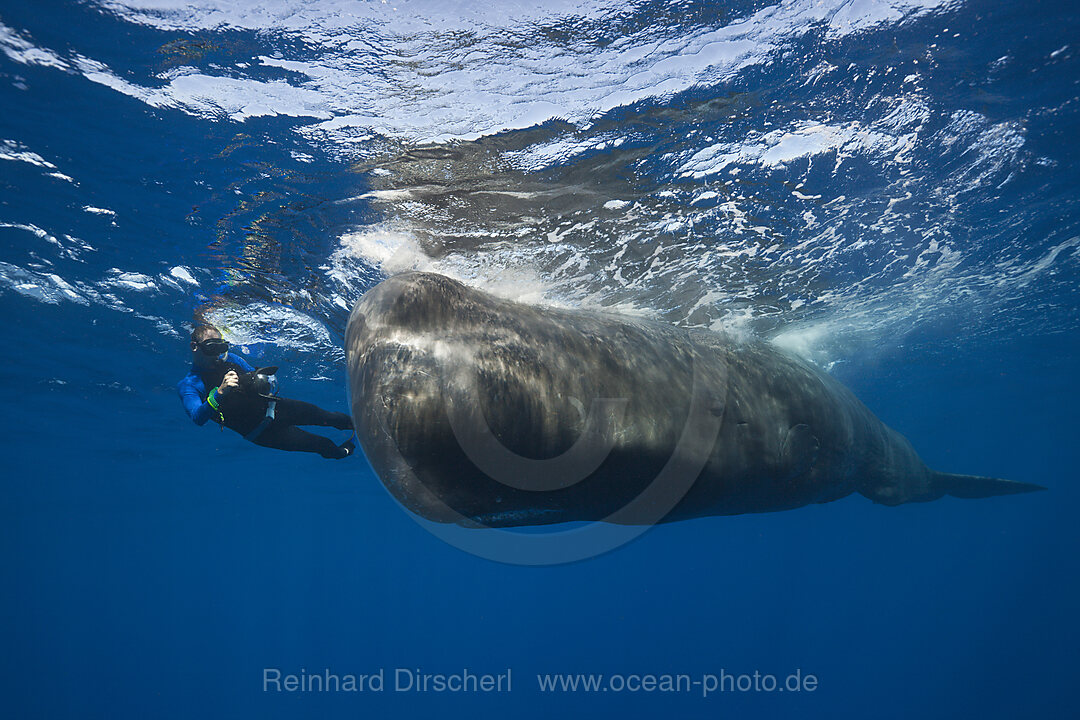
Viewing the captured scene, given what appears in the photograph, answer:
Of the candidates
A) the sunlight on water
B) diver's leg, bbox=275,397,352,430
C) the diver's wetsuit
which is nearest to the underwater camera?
the diver's wetsuit

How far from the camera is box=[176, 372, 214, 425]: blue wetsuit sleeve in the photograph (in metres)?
6.43

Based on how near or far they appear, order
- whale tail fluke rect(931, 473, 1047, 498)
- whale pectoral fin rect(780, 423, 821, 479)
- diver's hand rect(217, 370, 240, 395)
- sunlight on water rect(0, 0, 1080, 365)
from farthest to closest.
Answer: whale tail fluke rect(931, 473, 1047, 498) < diver's hand rect(217, 370, 240, 395) < sunlight on water rect(0, 0, 1080, 365) < whale pectoral fin rect(780, 423, 821, 479)

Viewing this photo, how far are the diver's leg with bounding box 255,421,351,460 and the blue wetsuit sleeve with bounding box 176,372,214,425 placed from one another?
71cm

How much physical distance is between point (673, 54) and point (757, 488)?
4.70 m

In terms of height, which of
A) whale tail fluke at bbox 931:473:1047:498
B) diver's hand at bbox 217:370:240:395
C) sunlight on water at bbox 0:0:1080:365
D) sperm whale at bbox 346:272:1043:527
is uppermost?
sunlight on water at bbox 0:0:1080:365

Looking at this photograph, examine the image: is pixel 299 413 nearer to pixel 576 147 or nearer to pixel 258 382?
pixel 258 382

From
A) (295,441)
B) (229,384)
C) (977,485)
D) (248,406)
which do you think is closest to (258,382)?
(229,384)

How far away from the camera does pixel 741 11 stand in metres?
5.35

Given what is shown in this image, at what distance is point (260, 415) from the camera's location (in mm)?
6602

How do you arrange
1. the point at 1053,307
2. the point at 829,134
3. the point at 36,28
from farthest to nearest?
1. the point at 1053,307
2. the point at 829,134
3. the point at 36,28

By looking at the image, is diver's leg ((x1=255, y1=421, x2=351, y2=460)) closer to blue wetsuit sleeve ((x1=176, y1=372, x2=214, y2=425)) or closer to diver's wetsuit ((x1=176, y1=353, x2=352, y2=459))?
diver's wetsuit ((x1=176, y1=353, x2=352, y2=459))

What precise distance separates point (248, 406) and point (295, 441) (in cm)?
105

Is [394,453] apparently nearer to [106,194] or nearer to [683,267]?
[106,194]

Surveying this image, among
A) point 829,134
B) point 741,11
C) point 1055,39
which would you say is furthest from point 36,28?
point 1055,39
